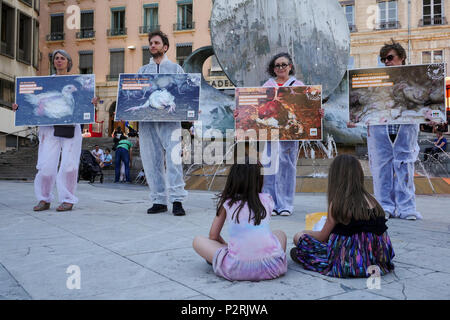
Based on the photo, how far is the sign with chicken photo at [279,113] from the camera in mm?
4934

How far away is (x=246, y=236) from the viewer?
2.38m

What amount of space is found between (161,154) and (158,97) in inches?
26.6

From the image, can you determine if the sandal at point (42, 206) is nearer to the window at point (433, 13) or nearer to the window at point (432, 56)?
the window at point (432, 56)

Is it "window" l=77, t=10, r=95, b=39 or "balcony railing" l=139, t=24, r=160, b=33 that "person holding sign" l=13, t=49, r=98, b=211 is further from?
"window" l=77, t=10, r=95, b=39

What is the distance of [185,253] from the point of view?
9.84ft

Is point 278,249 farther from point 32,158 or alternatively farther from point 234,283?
point 32,158

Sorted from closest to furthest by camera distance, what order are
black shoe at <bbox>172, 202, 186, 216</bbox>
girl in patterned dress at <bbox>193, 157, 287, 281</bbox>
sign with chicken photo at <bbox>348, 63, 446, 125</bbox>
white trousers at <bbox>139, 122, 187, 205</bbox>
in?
1. girl in patterned dress at <bbox>193, 157, 287, 281</bbox>
2. sign with chicken photo at <bbox>348, 63, 446, 125</bbox>
3. black shoe at <bbox>172, 202, 186, 216</bbox>
4. white trousers at <bbox>139, 122, 187, 205</bbox>

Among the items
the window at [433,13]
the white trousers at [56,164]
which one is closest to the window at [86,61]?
the window at [433,13]

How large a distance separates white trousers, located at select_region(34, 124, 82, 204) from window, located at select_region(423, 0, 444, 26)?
2601cm

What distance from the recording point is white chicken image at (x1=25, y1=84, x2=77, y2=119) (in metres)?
5.15

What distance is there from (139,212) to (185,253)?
228cm

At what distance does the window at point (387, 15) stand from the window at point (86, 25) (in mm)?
20143

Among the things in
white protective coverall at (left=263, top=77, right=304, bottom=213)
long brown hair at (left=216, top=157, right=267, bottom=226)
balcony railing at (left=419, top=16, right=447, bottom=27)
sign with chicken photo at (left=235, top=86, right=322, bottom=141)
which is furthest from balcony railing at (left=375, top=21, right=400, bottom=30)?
long brown hair at (left=216, top=157, right=267, bottom=226)

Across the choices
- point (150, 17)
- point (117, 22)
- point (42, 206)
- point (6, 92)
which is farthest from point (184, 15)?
point (42, 206)
